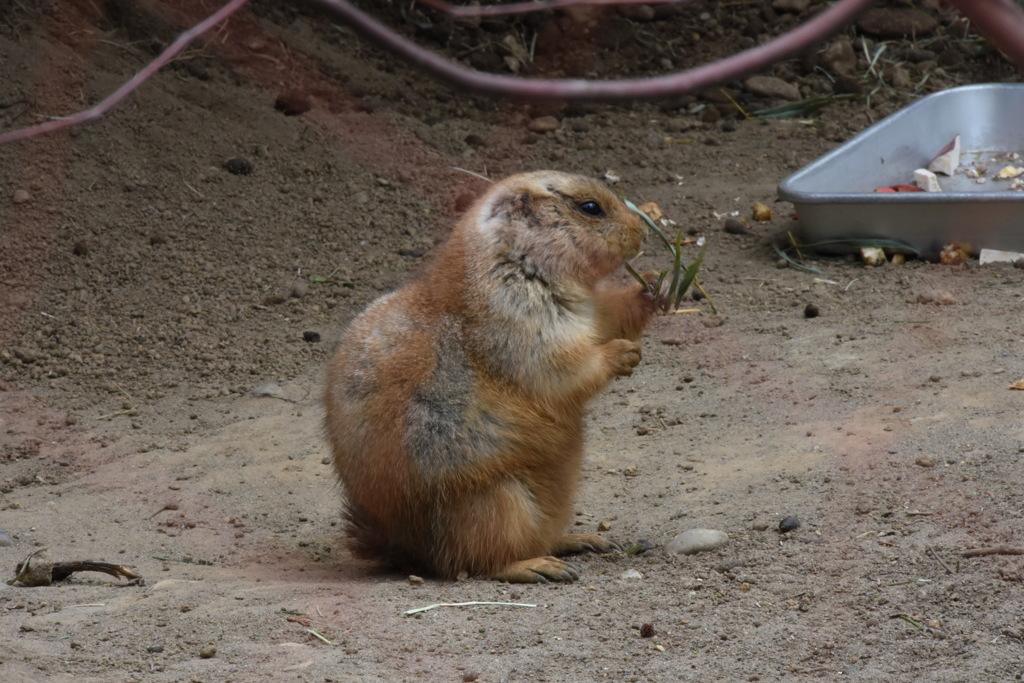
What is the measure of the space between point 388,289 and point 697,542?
3454mm

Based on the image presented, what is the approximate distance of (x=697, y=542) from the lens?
4.35 meters

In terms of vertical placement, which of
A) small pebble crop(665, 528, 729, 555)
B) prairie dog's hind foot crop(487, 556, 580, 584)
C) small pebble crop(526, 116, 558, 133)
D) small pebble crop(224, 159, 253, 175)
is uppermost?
small pebble crop(526, 116, 558, 133)

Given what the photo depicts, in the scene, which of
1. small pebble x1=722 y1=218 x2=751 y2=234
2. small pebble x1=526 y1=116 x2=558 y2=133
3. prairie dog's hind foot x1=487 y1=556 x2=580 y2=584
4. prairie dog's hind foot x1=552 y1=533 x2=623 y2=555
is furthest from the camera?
small pebble x1=526 y1=116 x2=558 y2=133

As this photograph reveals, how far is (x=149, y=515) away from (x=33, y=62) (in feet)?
9.71

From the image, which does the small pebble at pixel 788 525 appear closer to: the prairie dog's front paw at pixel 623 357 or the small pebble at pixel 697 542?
the small pebble at pixel 697 542

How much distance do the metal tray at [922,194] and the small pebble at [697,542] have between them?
3730mm

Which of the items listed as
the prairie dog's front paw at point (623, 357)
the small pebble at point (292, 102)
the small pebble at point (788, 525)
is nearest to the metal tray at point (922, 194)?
the small pebble at point (292, 102)

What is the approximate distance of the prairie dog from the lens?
4211 mm

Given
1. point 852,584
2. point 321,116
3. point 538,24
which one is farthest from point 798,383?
point 538,24

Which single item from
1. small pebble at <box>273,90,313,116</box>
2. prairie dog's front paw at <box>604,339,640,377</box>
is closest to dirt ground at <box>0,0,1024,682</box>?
small pebble at <box>273,90,313,116</box>

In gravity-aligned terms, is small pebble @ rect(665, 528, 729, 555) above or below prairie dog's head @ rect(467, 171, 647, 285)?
below

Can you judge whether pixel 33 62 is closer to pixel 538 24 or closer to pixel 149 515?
pixel 149 515

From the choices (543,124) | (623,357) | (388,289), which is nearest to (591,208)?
(623,357)

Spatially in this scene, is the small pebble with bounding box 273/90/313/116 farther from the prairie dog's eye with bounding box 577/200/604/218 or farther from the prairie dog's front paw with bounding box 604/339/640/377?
the prairie dog's front paw with bounding box 604/339/640/377
